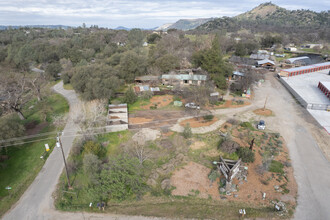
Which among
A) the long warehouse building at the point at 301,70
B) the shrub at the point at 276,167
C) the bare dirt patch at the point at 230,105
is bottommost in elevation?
the shrub at the point at 276,167

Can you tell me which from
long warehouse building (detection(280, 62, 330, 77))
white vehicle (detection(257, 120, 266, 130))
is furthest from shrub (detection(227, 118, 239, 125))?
long warehouse building (detection(280, 62, 330, 77))

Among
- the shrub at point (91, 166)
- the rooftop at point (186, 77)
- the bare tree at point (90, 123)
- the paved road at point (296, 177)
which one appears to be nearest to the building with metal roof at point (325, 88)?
the paved road at point (296, 177)

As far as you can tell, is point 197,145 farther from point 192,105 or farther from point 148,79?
point 148,79

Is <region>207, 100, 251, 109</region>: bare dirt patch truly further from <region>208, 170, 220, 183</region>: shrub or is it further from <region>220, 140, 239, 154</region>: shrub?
<region>208, 170, 220, 183</region>: shrub

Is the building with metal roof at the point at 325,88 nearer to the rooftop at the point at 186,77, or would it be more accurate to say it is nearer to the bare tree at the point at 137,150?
the rooftop at the point at 186,77

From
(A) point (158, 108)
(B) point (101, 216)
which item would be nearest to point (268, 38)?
(A) point (158, 108)

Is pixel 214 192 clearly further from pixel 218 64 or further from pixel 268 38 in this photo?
pixel 268 38
